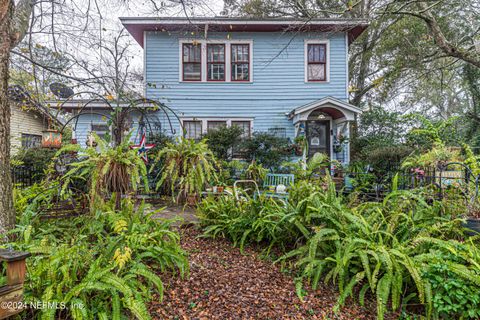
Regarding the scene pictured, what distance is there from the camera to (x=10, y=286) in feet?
5.16

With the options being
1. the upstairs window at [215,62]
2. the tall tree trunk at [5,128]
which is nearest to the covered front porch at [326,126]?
the upstairs window at [215,62]

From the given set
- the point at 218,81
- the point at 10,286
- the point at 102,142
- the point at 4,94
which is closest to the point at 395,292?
the point at 10,286

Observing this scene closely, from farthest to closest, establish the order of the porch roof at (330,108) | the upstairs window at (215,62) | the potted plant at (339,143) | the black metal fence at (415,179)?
the upstairs window at (215,62), the potted plant at (339,143), the porch roof at (330,108), the black metal fence at (415,179)

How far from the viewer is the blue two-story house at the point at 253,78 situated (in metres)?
9.32

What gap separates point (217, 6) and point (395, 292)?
4.99m

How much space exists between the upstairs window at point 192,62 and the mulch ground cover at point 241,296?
7.83 meters

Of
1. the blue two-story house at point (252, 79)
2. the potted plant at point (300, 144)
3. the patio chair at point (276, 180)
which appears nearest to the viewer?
the patio chair at point (276, 180)

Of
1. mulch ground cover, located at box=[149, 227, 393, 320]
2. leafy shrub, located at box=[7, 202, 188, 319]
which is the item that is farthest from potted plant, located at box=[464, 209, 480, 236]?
leafy shrub, located at box=[7, 202, 188, 319]

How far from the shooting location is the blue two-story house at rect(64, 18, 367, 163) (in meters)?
9.32

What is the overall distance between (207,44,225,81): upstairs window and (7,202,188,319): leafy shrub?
25.2ft

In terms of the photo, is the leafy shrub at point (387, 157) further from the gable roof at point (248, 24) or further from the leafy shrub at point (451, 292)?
the leafy shrub at point (451, 292)

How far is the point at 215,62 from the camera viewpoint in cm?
945

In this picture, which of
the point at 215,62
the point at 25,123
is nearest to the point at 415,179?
the point at 215,62

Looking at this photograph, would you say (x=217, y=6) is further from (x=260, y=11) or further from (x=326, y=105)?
(x=260, y=11)
